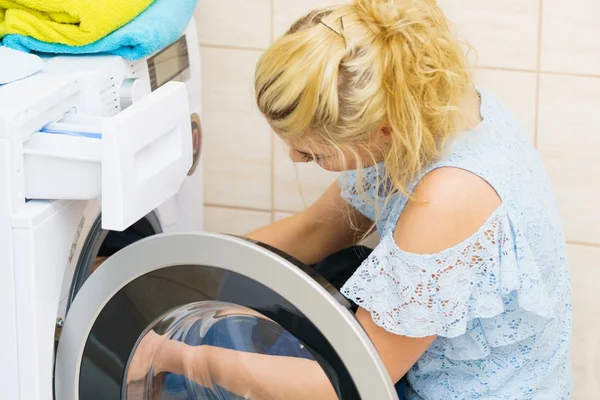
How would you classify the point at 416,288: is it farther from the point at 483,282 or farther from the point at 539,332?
the point at 539,332

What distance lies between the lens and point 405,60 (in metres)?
0.98

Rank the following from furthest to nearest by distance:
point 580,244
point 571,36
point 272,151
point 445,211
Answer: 1. point 272,151
2. point 580,244
3. point 571,36
4. point 445,211

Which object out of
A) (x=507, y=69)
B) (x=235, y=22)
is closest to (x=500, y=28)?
(x=507, y=69)

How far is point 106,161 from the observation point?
884 mm

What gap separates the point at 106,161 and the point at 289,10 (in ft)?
2.23

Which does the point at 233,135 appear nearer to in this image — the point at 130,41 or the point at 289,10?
the point at 289,10

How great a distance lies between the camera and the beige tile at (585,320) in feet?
4.83

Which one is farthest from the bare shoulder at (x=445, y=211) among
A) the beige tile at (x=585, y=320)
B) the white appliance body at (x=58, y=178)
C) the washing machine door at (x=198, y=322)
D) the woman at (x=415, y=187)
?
the beige tile at (x=585, y=320)

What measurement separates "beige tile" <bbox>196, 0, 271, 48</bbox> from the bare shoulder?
0.60 m

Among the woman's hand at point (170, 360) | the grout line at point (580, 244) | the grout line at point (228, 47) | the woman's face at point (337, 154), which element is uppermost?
the grout line at point (228, 47)

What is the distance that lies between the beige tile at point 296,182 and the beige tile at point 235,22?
0.20 m

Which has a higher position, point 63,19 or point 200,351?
point 63,19

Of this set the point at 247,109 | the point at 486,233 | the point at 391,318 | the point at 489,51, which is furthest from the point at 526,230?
the point at 247,109

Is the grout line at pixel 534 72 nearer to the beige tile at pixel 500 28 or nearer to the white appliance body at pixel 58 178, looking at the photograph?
the beige tile at pixel 500 28
